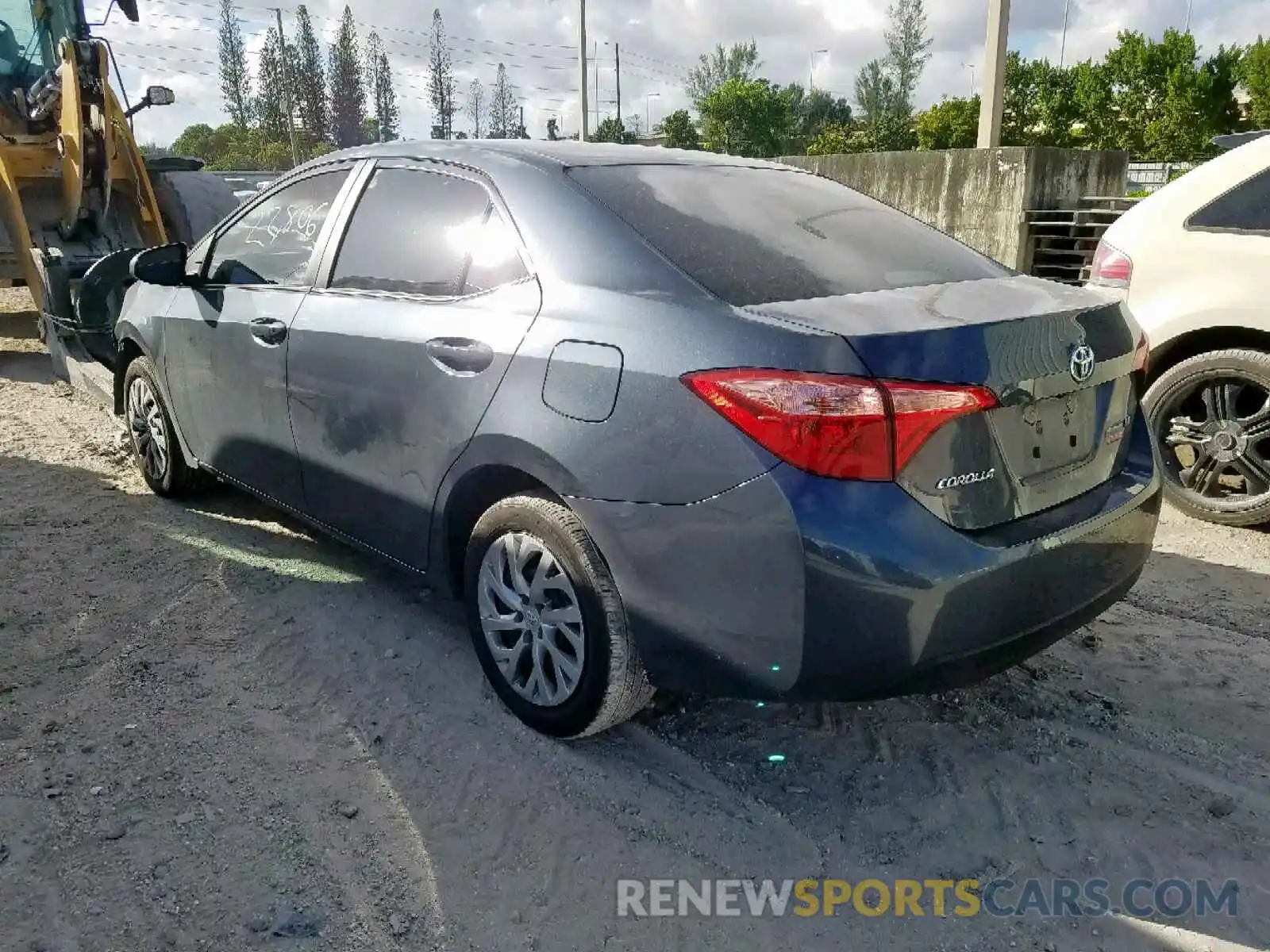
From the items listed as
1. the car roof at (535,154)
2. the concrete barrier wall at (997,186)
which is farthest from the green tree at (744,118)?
the car roof at (535,154)

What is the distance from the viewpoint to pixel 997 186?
8922 millimetres

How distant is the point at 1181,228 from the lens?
4703 mm

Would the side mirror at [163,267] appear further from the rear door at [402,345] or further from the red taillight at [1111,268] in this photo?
the red taillight at [1111,268]

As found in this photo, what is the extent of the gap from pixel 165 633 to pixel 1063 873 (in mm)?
2966

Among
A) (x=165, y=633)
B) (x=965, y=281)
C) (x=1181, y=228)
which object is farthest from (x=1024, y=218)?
(x=165, y=633)

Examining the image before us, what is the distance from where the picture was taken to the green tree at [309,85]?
253 ft

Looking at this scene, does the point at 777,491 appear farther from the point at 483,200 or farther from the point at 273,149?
the point at 273,149

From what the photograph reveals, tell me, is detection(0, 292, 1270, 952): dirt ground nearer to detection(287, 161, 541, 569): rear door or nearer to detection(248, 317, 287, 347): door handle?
detection(287, 161, 541, 569): rear door

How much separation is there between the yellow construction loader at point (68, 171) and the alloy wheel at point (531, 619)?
544 cm

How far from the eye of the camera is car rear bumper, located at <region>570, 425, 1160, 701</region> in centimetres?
217

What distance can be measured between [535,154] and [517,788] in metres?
1.87

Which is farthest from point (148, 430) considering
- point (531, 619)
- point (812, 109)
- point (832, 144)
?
point (812, 109)

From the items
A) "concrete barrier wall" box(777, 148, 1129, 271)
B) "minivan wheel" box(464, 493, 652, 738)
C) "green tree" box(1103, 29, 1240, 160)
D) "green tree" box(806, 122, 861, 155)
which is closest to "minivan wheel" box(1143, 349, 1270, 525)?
"minivan wheel" box(464, 493, 652, 738)

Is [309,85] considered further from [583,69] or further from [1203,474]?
[1203,474]
